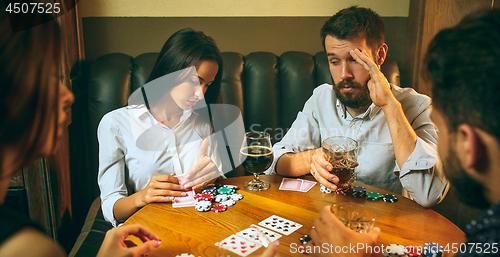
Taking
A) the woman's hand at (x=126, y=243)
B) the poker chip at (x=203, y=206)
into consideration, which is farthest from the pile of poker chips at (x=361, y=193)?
the woman's hand at (x=126, y=243)

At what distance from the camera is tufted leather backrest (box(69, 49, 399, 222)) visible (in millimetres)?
2369

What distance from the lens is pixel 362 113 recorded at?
188cm

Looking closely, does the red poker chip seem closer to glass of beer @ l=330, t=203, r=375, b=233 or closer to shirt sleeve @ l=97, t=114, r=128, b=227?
glass of beer @ l=330, t=203, r=375, b=233

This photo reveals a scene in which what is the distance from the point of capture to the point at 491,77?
2.24ft

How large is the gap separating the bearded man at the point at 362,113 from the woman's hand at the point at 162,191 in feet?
1.81

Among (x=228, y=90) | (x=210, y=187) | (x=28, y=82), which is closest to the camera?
(x=28, y=82)

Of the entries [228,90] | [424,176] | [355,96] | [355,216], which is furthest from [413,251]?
[228,90]

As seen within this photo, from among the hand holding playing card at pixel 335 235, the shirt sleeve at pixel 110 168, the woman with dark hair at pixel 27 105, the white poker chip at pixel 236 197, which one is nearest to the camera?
the woman with dark hair at pixel 27 105

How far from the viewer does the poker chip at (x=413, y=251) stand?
95cm

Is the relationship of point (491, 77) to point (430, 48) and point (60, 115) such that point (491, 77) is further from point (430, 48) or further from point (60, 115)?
point (60, 115)

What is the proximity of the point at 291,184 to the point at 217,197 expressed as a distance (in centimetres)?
37

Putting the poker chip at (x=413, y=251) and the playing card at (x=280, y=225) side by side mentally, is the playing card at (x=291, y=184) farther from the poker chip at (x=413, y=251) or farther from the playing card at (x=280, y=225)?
the poker chip at (x=413, y=251)

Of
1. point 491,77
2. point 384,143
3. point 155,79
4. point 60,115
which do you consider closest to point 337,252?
point 491,77

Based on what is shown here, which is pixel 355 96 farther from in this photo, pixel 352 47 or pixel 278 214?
pixel 278 214
